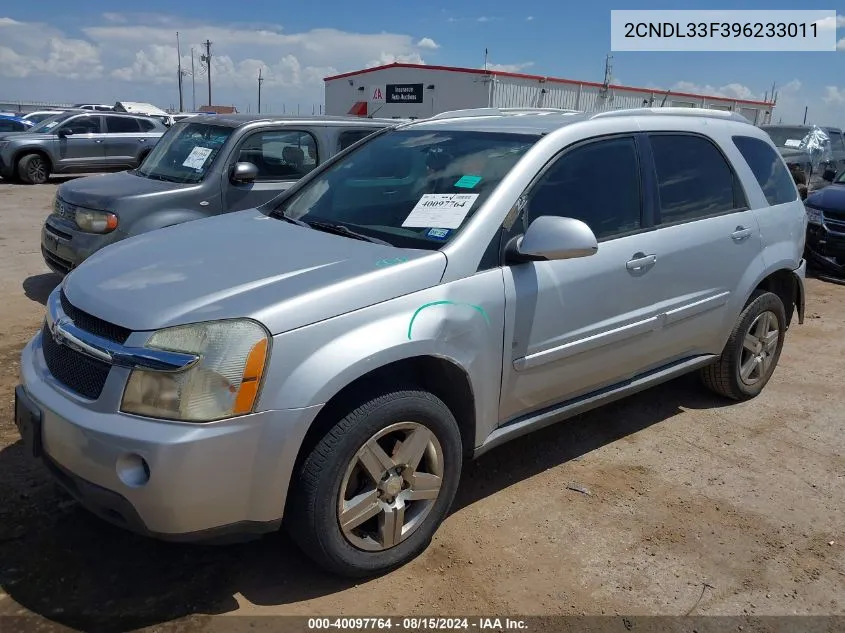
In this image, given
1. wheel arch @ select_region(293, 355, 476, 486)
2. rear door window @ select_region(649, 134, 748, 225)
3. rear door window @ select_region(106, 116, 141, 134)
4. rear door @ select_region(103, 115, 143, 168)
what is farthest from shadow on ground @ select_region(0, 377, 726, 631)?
rear door window @ select_region(106, 116, 141, 134)

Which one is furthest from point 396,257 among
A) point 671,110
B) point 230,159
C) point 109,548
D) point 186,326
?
point 230,159

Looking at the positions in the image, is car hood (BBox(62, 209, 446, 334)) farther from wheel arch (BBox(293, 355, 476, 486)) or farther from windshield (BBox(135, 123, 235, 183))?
windshield (BBox(135, 123, 235, 183))

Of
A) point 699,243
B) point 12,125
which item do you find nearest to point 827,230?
point 699,243

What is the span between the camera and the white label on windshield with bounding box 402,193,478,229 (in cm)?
307

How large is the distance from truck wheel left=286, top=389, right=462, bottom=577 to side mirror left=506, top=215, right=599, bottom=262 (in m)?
0.74

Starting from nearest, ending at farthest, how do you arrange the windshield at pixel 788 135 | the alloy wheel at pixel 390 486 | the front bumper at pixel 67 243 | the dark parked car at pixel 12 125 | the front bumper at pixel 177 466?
the front bumper at pixel 177 466, the alloy wheel at pixel 390 486, the front bumper at pixel 67 243, the windshield at pixel 788 135, the dark parked car at pixel 12 125

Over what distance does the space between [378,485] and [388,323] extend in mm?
626

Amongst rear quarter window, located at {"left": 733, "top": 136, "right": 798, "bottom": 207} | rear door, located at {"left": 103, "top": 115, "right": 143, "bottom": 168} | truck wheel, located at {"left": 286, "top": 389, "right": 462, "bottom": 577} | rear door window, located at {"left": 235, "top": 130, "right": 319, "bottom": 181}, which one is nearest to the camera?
truck wheel, located at {"left": 286, "top": 389, "right": 462, "bottom": 577}

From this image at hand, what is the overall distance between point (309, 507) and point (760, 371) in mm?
3508

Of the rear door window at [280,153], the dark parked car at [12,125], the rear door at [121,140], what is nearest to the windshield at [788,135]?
the rear door window at [280,153]

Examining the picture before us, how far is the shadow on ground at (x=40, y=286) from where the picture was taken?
6586 millimetres

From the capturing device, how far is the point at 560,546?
10.2ft

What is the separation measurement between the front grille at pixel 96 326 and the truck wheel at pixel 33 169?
49.7ft

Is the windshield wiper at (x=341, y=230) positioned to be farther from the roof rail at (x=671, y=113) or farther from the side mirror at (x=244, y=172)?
the side mirror at (x=244, y=172)
